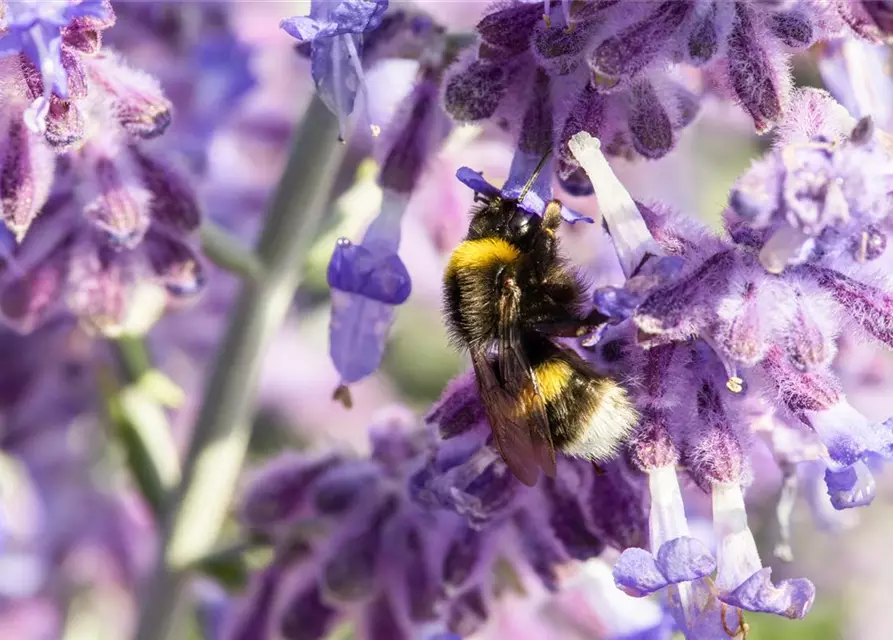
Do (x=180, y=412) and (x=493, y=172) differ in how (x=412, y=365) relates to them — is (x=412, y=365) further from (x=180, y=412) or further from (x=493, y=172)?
(x=493, y=172)

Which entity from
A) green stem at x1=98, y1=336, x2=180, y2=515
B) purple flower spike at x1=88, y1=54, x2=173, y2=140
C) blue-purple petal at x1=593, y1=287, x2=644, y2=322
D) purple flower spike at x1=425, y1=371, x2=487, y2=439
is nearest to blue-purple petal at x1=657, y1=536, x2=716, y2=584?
blue-purple petal at x1=593, y1=287, x2=644, y2=322

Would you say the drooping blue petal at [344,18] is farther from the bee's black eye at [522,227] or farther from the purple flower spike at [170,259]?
the purple flower spike at [170,259]

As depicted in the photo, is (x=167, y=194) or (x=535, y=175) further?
(x=167, y=194)

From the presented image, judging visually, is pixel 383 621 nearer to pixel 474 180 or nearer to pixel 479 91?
pixel 474 180

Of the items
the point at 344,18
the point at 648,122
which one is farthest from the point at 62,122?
the point at 648,122

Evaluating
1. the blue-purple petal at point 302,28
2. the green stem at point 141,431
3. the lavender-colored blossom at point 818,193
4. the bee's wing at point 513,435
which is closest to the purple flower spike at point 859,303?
the lavender-colored blossom at point 818,193

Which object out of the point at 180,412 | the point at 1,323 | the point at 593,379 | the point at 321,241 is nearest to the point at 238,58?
the point at 321,241
